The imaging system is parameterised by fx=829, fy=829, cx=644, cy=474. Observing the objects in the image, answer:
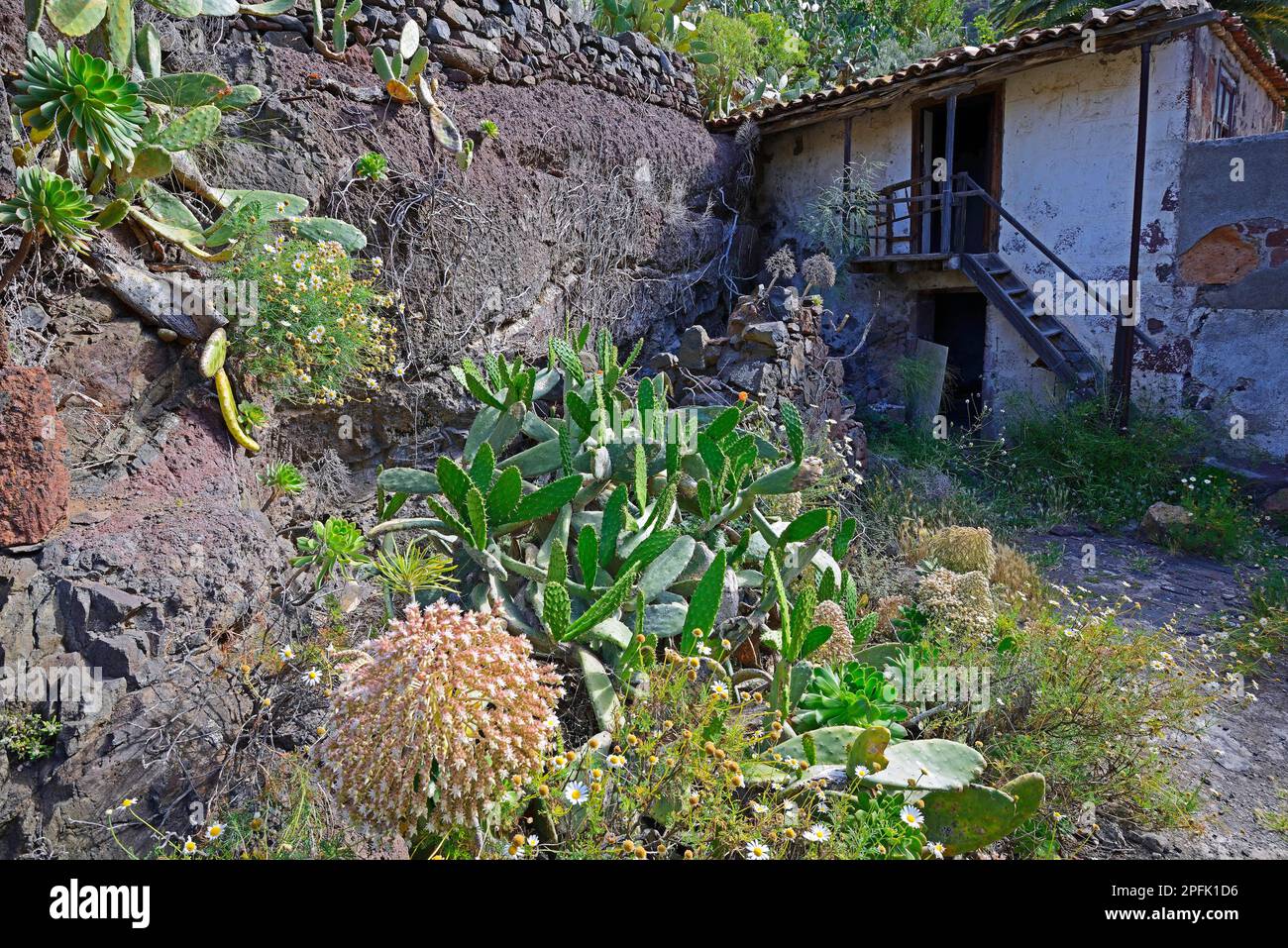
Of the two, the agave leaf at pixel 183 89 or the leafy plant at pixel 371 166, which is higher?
the leafy plant at pixel 371 166

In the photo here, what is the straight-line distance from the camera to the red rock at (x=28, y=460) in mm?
3260

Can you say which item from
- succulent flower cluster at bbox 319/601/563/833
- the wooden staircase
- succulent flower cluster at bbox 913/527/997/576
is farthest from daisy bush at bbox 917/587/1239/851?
the wooden staircase

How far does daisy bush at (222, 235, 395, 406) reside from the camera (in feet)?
14.9

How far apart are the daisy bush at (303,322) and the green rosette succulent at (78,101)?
3.00 ft

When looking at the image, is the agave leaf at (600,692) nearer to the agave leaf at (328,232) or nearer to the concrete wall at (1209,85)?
the agave leaf at (328,232)

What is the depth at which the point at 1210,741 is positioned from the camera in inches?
156

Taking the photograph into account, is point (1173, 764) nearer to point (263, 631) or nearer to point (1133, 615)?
point (1133, 615)

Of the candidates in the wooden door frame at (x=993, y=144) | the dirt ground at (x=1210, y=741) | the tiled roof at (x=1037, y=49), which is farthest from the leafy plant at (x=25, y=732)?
the wooden door frame at (x=993, y=144)

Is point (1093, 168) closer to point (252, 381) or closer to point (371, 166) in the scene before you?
point (371, 166)

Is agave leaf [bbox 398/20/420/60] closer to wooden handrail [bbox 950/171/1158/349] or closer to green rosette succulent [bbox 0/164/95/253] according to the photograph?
green rosette succulent [bbox 0/164/95/253]

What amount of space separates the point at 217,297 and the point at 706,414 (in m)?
2.78

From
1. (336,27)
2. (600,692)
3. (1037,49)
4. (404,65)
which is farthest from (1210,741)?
(1037,49)

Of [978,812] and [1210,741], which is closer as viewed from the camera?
[978,812]

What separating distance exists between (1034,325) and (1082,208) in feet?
4.38
